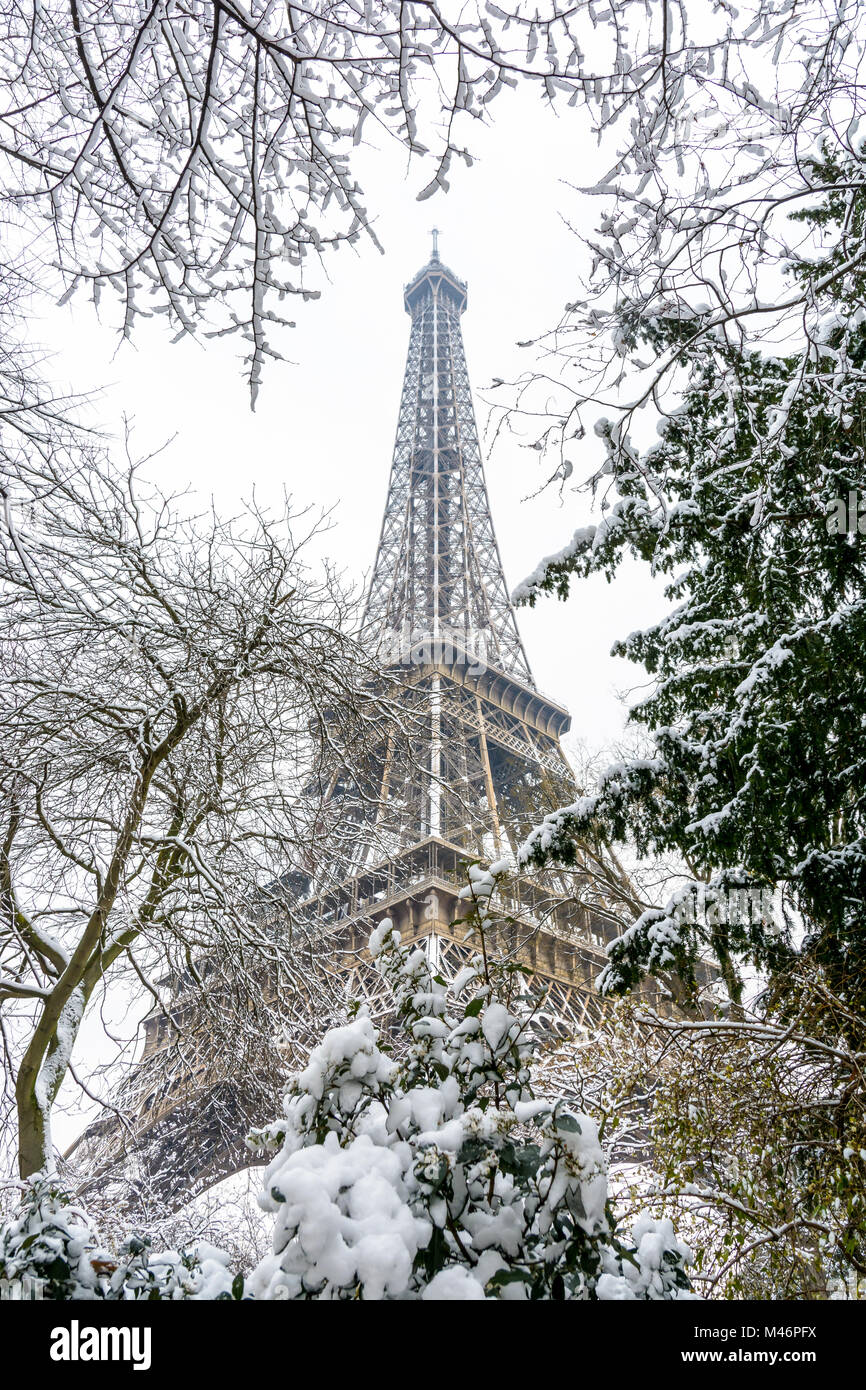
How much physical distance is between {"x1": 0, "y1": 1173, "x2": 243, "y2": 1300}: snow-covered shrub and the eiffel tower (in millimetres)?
1356

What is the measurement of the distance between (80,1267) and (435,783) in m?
4.93

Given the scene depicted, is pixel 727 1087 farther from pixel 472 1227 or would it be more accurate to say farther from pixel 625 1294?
pixel 472 1227

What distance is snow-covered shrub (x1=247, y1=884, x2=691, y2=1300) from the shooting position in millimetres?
1782

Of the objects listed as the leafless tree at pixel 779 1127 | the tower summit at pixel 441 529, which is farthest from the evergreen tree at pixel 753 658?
the tower summit at pixel 441 529

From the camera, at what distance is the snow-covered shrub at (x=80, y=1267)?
2.67 meters

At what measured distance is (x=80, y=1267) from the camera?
2.80 m

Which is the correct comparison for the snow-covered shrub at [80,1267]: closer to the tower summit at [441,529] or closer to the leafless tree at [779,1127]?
the leafless tree at [779,1127]

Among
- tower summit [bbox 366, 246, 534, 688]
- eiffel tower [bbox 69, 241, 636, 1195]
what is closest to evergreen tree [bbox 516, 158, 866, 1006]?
eiffel tower [bbox 69, 241, 636, 1195]

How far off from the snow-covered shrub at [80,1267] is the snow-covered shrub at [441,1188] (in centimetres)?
77

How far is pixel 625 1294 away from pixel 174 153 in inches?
154

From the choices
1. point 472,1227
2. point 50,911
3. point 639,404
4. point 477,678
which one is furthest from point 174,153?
point 477,678

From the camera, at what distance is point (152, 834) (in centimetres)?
550

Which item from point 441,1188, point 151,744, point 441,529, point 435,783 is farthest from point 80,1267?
point 441,529

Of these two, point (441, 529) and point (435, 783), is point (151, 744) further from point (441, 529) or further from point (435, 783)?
point (441, 529)
